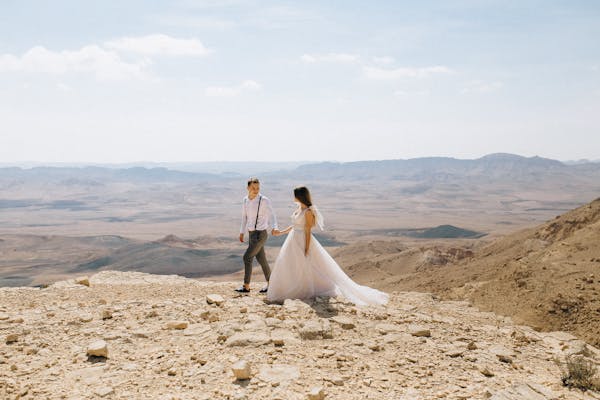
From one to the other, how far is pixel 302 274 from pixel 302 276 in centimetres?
3

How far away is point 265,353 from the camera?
3.99m

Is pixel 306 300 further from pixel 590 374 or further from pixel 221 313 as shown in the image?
pixel 590 374

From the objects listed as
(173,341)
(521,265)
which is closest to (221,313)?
(173,341)

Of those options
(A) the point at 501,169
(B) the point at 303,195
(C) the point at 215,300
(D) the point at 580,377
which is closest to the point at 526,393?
(D) the point at 580,377

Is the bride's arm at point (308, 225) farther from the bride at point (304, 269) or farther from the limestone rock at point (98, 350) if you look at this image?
the limestone rock at point (98, 350)

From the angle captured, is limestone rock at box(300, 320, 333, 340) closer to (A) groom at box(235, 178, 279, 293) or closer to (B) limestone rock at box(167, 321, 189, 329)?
(B) limestone rock at box(167, 321, 189, 329)

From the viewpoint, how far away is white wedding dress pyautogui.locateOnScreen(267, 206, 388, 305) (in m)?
5.91

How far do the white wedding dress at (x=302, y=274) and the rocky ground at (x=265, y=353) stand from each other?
0.95 feet

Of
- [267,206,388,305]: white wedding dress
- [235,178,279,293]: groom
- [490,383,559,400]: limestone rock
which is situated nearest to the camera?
[490,383,559,400]: limestone rock

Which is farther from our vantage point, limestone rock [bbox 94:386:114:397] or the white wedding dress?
the white wedding dress

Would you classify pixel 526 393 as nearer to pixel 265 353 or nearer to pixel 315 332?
pixel 315 332

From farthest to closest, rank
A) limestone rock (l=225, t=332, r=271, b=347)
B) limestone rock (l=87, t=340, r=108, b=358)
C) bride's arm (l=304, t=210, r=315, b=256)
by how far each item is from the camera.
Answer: bride's arm (l=304, t=210, r=315, b=256)
limestone rock (l=225, t=332, r=271, b=347)
limestone rock (l=87, t=340, r=108, b=358)

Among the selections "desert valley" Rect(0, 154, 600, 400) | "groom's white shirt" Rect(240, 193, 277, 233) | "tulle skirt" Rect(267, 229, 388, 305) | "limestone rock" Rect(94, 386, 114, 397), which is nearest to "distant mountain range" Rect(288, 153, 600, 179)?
"desert valley" Rect(0, 154, 600, 400)

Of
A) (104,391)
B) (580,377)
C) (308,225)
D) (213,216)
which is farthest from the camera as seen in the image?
(213,216)
